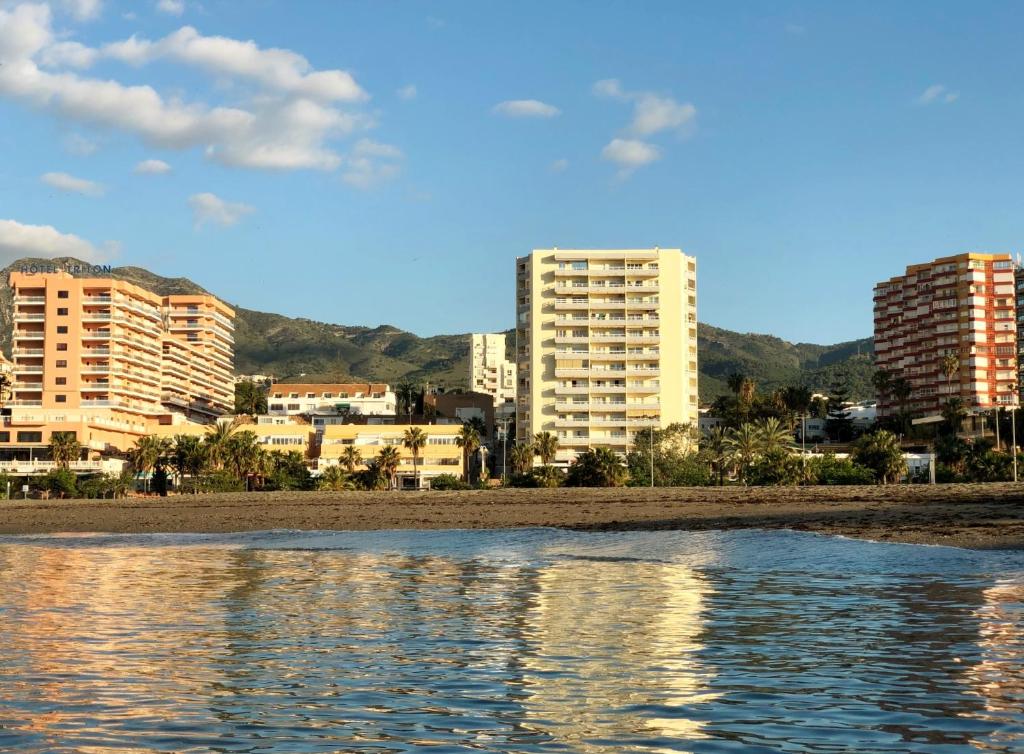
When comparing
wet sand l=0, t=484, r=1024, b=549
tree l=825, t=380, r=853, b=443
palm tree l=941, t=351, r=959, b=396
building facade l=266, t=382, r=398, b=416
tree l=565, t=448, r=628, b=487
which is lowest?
wet sand l=0, t=484, r=1024, b=549

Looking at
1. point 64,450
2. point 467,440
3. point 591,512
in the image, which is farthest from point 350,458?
point 591,512

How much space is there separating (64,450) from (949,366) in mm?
134305

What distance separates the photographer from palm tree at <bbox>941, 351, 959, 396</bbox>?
607 feet

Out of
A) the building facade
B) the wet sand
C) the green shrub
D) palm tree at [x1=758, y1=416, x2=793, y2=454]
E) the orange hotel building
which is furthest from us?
the building facade

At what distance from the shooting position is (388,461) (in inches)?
4796

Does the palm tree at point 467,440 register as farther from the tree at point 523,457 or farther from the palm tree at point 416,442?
the tree at point 523,457

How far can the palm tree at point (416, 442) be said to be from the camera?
420 ft

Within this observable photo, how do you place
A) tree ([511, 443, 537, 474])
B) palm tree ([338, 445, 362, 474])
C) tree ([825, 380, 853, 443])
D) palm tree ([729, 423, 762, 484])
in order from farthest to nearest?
tree ([825, 380, 853, 443]), tree ([511, 443, 537, 474]), palm tree ([338, 445, 362, 474]), palm tree ([729, 423, 762, 484])

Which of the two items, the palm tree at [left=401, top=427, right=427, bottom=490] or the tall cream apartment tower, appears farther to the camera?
the tall cream apartment tower

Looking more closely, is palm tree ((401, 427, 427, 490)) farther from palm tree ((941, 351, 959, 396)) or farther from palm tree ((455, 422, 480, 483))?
palm tree ((941, 351, 959, 396))

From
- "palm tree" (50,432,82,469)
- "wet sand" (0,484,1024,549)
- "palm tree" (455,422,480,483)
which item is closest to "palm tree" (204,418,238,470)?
"wet sand" (0,484,1024,549)

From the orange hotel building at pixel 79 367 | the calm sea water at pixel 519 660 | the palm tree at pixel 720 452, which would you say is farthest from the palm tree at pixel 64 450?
the calm sea water at pixel 519 660

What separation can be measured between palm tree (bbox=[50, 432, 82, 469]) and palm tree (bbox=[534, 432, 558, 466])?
5126cm

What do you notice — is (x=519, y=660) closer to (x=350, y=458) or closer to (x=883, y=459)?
(x=883, y=459)
